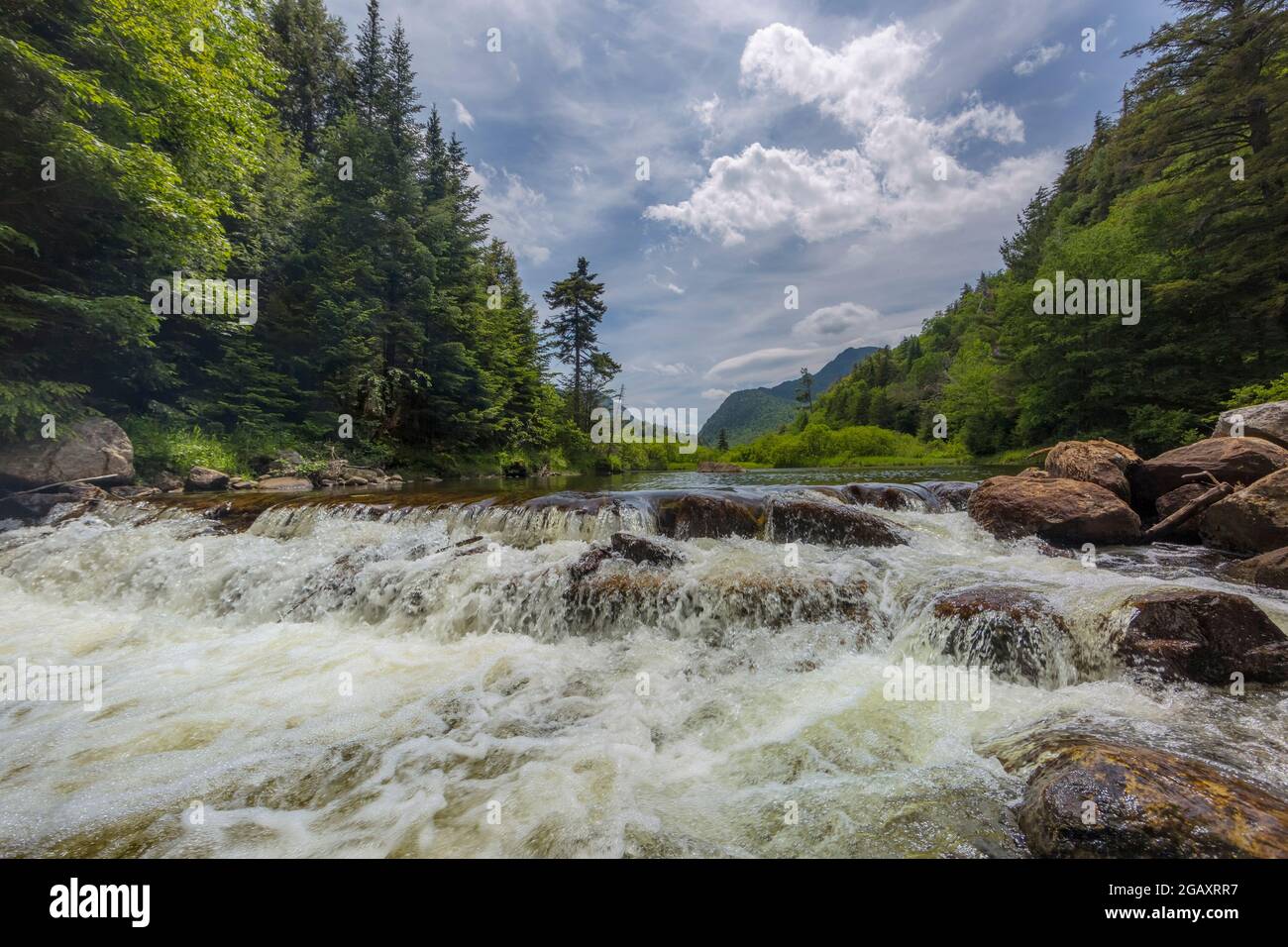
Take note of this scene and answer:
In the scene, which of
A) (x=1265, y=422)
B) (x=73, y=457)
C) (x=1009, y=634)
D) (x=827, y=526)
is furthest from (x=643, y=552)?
(x=73, y=457)

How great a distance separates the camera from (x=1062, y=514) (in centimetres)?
777

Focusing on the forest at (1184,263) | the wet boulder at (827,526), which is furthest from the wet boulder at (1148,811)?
the forest at (1184,263)

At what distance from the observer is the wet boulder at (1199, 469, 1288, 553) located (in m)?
6.25

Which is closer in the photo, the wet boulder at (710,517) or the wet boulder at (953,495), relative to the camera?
the wet boulder at (710,517)

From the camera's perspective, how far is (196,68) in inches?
495

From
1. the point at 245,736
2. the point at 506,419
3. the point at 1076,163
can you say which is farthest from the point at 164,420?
the point at 1076,163

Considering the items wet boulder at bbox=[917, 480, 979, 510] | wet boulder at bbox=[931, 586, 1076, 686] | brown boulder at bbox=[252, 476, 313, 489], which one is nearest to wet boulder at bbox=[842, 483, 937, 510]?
wet boulder at bbox=[917, 480, 979, 510]

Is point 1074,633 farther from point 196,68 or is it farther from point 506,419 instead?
point 506,419

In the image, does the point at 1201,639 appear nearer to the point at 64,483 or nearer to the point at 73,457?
the point at 64,483

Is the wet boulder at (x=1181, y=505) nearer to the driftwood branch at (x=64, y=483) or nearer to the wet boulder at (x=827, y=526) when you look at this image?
the wet boulder at (x=827, y=526)

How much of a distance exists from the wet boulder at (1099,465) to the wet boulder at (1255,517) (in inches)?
64.4

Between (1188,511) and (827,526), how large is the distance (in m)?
5.74

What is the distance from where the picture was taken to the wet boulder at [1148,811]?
1.91 metres
